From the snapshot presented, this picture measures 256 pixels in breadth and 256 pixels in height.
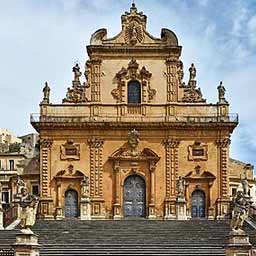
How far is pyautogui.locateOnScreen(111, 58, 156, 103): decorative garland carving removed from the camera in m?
58.6

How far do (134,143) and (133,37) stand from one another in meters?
7.35

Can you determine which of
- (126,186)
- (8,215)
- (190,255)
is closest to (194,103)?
(126,186)

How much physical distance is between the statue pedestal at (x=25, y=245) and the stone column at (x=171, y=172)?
21825 millimetres

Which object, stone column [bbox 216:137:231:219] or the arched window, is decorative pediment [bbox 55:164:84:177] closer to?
the arched window

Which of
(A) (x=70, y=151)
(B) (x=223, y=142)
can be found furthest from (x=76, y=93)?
(B) (x=223, y=142)

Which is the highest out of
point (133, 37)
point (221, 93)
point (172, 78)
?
point (133, 37)

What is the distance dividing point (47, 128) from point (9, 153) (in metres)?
32.4

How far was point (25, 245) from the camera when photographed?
35.1 metres

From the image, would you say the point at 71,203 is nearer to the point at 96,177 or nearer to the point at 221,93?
the point at 96,177

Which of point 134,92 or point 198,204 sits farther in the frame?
point 134,92

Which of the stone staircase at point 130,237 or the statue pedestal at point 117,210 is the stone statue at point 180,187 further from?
the stone staircase at point 130,237

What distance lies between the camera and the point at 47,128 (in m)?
57.7

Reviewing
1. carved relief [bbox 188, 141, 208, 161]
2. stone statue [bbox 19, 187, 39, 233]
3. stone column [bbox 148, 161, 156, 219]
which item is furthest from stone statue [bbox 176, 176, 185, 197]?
stone statue [bbox 19, 187, 39, 233]

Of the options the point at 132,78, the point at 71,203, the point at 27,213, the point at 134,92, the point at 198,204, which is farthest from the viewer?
the point at 134,92
